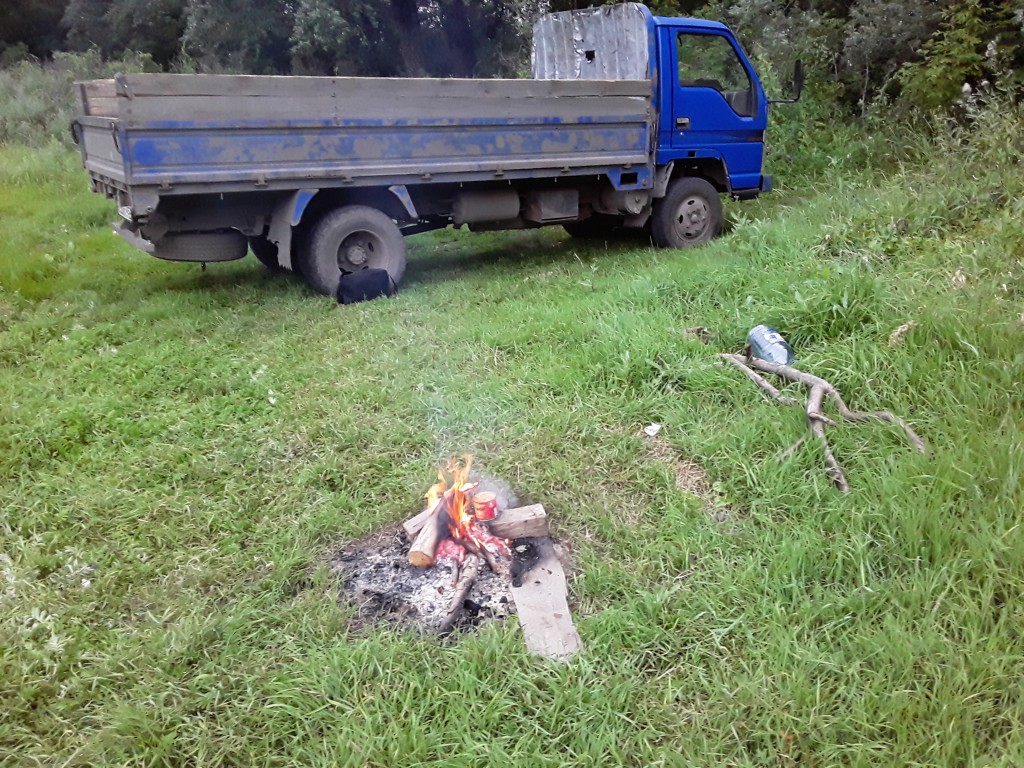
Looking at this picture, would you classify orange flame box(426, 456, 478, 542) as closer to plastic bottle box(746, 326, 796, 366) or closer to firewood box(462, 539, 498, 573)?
firewood box(462, 539, 498, 573)

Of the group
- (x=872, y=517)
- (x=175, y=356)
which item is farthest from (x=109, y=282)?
(x=872, y=517)

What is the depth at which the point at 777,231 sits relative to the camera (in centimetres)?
647

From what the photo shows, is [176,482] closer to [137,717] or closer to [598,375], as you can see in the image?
[137,717]

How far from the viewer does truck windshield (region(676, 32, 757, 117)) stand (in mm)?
8023

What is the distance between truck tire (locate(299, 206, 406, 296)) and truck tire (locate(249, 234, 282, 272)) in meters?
0.80

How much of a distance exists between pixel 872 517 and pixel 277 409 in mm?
3135

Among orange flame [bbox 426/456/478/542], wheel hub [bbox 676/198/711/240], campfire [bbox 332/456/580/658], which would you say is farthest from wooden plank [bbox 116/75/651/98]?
campfire [bbox 332/456/580/658]

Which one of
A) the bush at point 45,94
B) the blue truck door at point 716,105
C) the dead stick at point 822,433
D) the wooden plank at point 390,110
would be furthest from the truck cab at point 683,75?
the bush at point 45,94

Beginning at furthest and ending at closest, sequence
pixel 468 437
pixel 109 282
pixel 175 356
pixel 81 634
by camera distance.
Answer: pixel 109 282
pixel 175 356
pixel 468 437
pixel 81 634

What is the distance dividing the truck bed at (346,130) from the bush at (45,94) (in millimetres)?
7035

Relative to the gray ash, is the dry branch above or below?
above

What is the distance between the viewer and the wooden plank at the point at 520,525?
3.20 m

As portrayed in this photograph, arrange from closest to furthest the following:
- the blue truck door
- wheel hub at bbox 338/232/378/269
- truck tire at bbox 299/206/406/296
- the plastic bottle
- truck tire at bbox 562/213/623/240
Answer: the plastic bottle
truck tire at bbox 299/206/406/296
wheel hub at bbox 338/232/378/269
the blue truck door
truck tire at bbox 562/213/623/240

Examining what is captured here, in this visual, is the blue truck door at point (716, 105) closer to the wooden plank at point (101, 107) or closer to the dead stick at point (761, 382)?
the dead stick at point (761, 382)
